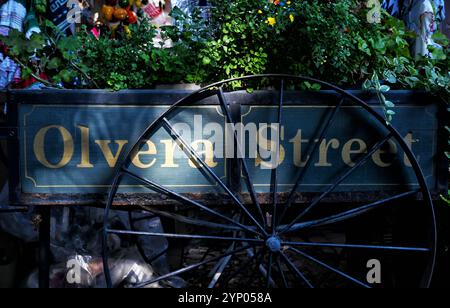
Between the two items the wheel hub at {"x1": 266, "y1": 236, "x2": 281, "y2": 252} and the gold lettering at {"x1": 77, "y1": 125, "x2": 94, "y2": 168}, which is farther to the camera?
the gold lettering at {"x1": 77, "y1": 125, "x2": 94, "y2": 168}

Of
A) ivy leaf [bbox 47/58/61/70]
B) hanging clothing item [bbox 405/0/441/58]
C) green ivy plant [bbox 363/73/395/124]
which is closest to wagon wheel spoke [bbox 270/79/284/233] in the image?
green ivy plant [bbox 363/73/395/124]

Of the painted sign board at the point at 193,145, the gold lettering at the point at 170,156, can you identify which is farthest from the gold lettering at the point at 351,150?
the gold lettering at the point at 170,156

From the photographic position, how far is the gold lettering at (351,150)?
2.32 meters

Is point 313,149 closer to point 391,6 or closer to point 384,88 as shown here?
point 384,88

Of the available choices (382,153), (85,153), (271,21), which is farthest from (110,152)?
(382,153)

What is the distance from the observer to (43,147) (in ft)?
7.47

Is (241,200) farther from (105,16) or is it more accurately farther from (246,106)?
(105,16)

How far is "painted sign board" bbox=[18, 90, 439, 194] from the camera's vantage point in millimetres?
2268

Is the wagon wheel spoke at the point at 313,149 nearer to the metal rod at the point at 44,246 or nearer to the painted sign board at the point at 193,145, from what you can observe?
the painted sign board at the point at 193,145

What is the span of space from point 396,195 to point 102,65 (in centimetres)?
153

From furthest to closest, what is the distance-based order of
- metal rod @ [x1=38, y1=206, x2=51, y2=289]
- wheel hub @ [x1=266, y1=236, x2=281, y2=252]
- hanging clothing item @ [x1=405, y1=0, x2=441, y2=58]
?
hanging clothing item @ [x1=405, y1=0, x2=441, y2=58]
metal rod @ [x1=38, y1=206, x2=51, y2=289]
wheel hub @ [x1=266, y1=236, x2=281, y2=252]

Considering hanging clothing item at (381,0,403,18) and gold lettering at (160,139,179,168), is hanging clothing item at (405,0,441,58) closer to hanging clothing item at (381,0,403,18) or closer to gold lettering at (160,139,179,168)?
hanging clothing item at (381,0,403,18)

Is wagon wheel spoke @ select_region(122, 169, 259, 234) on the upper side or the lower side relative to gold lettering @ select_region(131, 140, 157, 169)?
lower

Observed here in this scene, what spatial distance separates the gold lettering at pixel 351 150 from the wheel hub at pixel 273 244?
0.50 m
